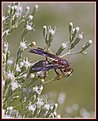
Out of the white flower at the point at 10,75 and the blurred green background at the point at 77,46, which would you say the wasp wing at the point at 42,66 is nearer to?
the white flower at the point at 10,75

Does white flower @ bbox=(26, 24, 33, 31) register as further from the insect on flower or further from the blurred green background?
the blurred green background

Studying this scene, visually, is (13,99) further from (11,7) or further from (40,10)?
(40,10)

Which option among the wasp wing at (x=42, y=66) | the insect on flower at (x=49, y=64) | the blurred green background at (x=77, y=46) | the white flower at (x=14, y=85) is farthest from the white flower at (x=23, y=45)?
the blurred green background at (x=77, y=46)

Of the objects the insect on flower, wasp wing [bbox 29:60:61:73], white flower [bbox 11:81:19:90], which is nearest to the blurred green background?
the insect on flower

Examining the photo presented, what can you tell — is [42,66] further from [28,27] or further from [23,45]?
[28,27]

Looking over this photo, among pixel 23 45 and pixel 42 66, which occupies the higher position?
pixel 23 45

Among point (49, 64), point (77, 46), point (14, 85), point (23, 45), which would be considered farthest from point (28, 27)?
point (77, 46)

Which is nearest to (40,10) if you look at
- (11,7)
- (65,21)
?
(65,21)

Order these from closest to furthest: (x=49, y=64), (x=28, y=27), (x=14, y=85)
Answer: (x=14, y=85) < (x=49, y=64) < (x=28, y=27)

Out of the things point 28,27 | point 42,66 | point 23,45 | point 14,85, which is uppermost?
point 28,27
